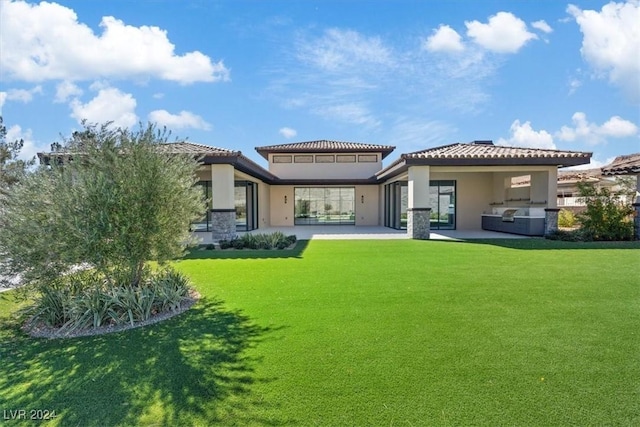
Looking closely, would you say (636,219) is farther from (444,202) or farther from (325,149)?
(325,149)

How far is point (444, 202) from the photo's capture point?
20.3 m

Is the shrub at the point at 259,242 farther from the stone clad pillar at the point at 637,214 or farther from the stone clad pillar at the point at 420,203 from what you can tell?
the stone clad pillar at the point at 637,214

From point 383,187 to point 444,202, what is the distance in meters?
4.56

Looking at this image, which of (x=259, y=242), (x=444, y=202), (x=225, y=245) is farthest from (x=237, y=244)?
(x=444, y=202)

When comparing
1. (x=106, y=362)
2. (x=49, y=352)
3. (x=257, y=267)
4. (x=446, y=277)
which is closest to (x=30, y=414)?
(x=106, y=362)

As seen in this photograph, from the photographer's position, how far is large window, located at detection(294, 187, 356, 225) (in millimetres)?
24688

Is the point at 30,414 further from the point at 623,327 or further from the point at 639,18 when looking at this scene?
the point at 639,18

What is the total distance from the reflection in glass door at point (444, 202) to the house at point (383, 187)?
0.05m

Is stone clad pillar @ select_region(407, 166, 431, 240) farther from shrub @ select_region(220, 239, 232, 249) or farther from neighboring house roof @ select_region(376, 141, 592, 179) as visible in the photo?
shrub @ select_region(220, 239, 232, 249)

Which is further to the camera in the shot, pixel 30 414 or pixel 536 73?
pixel 536 73

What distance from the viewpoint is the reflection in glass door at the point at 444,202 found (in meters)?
20.2

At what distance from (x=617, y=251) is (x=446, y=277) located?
762cm

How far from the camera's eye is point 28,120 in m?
8.48

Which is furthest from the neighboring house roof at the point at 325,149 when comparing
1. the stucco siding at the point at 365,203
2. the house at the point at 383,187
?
the stucco siding at the point at 365,203
